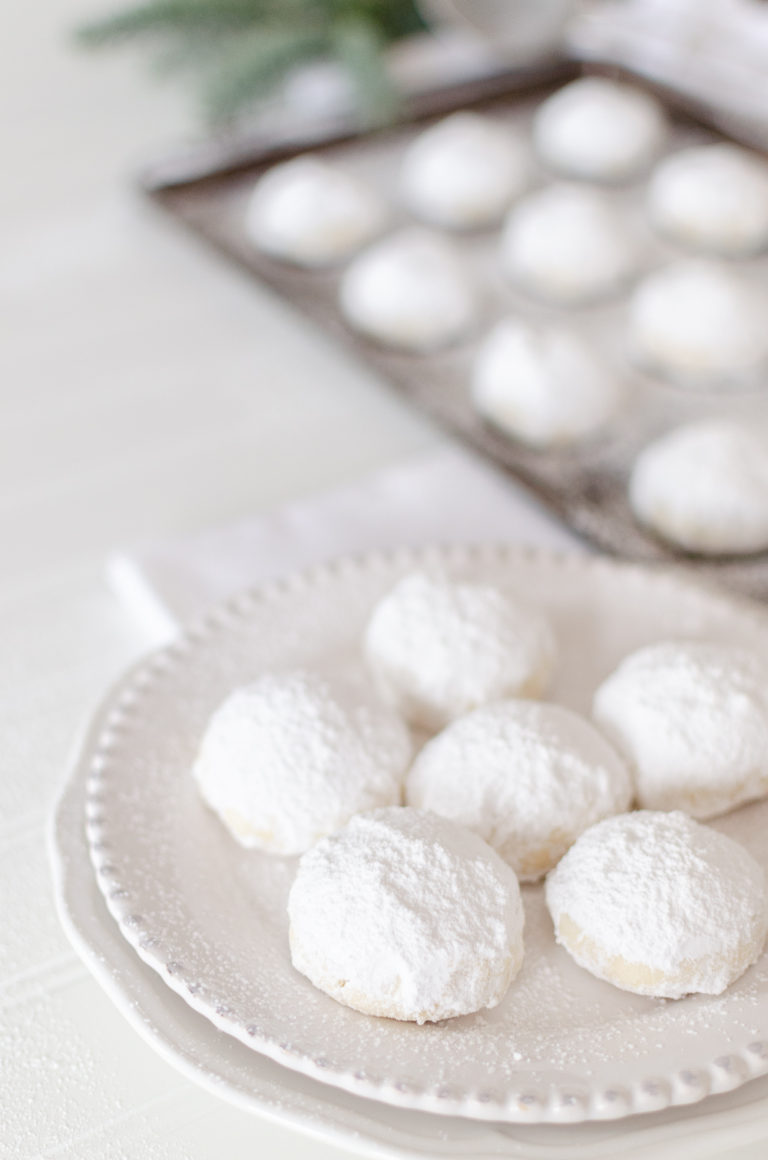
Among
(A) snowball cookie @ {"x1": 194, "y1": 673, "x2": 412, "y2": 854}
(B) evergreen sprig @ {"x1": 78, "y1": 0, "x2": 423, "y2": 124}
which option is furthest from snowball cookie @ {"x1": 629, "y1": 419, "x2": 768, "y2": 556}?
(B) evergreen sprig @ {"x1": 78, "y1": 0, "x2": 423, "y2": 124}

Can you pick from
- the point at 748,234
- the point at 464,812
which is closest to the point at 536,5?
the point at 748,234

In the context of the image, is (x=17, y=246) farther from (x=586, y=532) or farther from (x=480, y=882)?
(x=480, y=882)

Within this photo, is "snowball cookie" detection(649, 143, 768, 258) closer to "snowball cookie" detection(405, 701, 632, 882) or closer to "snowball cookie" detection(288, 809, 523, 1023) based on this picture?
"snowball cookie" detection(405, 701, 632, 882)

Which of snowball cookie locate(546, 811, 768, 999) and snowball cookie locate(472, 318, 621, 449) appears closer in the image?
snowball cookie locate(546, 811, 768, 999)

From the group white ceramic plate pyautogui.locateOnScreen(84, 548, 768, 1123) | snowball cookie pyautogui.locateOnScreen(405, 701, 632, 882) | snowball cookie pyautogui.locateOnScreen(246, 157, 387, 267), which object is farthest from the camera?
snowball cookie pyautogui.locateOnScreen(246, 157, 387, 267)

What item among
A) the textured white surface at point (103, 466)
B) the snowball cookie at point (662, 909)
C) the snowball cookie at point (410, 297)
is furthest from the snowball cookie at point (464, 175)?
the snowball cookie at point (662, 909)

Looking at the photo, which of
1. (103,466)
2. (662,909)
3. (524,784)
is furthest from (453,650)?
(103,466)

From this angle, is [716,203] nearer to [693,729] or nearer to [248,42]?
[248,42]
